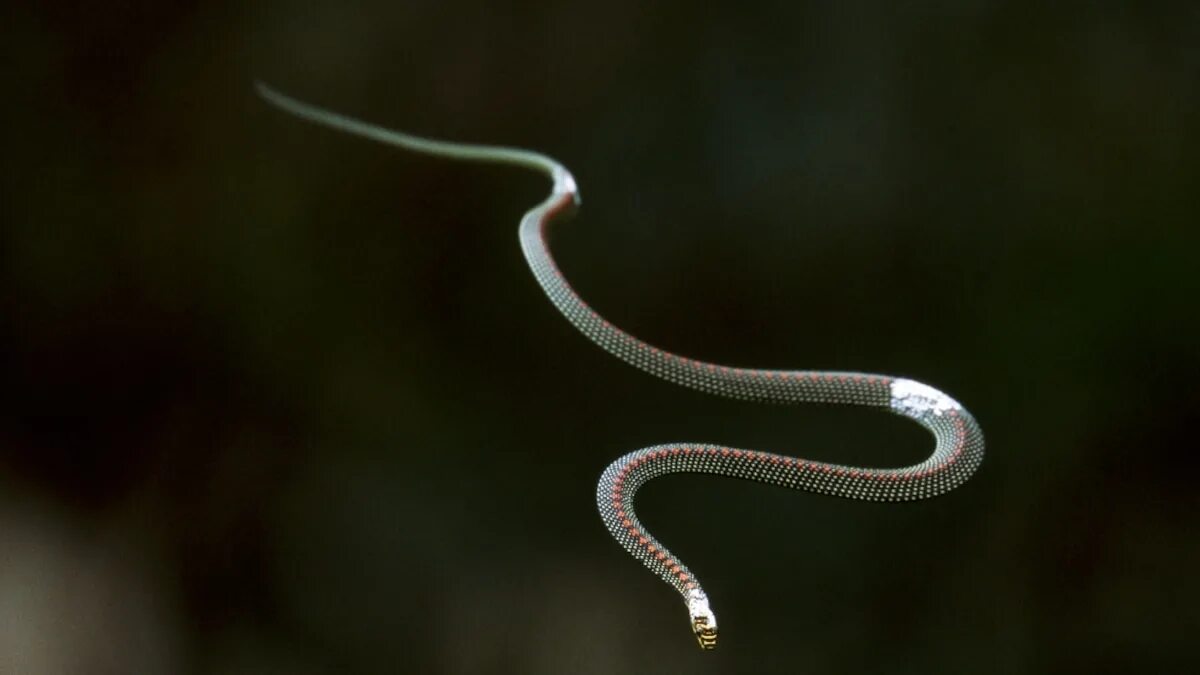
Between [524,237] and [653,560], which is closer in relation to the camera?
[653,560]

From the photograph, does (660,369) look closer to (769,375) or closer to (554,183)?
(769,375)

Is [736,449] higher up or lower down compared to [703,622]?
higher up

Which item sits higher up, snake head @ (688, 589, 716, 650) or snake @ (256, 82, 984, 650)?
snake @ (256, 82, 984, 650)

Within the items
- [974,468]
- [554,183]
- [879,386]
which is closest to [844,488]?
[974,468]

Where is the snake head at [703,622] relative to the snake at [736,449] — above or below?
below
